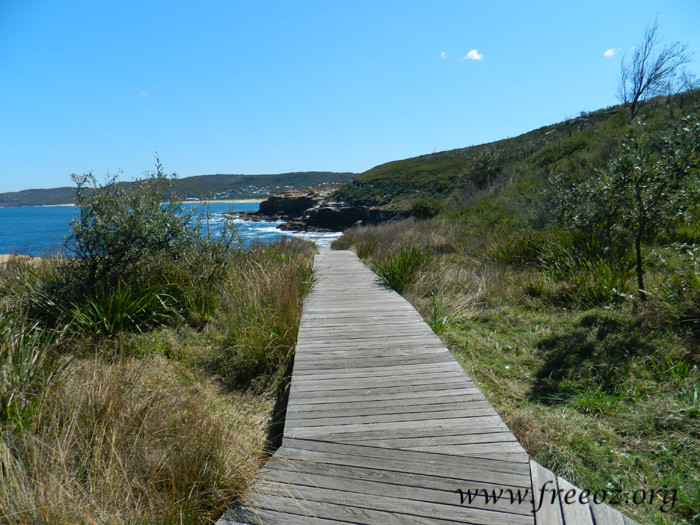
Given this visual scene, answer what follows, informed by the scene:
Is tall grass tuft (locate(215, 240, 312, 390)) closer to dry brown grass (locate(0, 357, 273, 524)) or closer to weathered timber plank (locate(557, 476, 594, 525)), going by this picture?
dry brown grass (locate(0, 357, 273, 524))

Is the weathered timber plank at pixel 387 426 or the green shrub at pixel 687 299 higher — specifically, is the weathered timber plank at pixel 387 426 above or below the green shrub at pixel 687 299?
below

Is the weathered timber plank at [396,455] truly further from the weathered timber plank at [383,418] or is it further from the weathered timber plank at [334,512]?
the weathered timber plank at [334,512]

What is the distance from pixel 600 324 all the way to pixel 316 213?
1779 inches

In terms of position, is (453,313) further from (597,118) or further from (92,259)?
(597,118)

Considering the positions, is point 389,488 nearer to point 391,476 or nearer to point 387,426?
point 391,476

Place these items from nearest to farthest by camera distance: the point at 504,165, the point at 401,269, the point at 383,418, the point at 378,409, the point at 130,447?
the point at 130,447, the point at 383,418, the point at 378,409, the point at 401,269, the point at 504,165

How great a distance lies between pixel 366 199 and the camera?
1807 inches

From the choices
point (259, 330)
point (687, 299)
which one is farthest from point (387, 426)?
point (687, 299)

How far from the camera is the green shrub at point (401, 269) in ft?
22.2

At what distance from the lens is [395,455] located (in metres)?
2.23

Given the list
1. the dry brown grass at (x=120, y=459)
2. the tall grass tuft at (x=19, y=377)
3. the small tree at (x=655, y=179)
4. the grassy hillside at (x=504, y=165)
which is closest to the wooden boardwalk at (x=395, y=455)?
the dry brown grass at (x=120, y=459)

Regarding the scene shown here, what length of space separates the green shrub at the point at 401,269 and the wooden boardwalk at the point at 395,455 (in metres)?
2.95

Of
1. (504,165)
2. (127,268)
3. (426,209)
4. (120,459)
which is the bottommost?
(120,459)

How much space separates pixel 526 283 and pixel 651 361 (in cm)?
289
